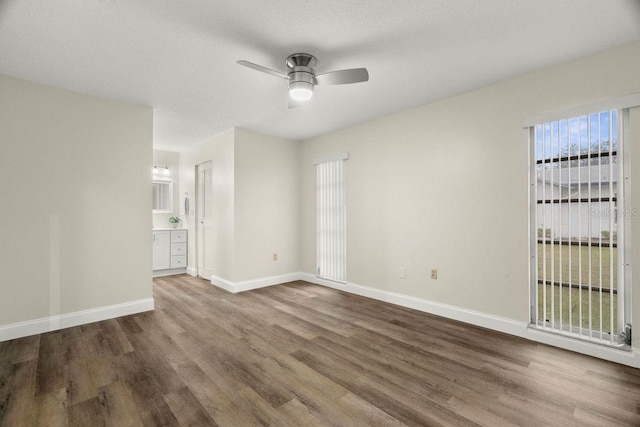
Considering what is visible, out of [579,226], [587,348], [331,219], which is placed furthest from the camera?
[331,219]

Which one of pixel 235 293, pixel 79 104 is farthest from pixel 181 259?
pixel 79 104

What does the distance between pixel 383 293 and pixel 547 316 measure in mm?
1721

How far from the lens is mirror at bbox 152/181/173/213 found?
5648mm

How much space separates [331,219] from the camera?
466cm

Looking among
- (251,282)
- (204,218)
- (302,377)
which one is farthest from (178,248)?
(302,377)

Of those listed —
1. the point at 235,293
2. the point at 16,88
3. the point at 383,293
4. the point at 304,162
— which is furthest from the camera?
the point at 304,162

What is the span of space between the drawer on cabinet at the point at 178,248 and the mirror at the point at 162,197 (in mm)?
812

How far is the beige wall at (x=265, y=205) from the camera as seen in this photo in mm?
4398

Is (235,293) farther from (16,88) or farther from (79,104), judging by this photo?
(16,88)

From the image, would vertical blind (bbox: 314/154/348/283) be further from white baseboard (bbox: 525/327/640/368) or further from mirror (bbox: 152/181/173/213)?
mirror (bbox: 152/181/173/213)

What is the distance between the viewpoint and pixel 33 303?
2.77m

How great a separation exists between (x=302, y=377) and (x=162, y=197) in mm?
5060

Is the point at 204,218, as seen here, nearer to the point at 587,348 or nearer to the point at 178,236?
the point at 178,236

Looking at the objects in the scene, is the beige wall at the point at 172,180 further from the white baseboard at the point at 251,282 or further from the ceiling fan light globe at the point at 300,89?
the ceiling fan light globe at the point at 300,89
